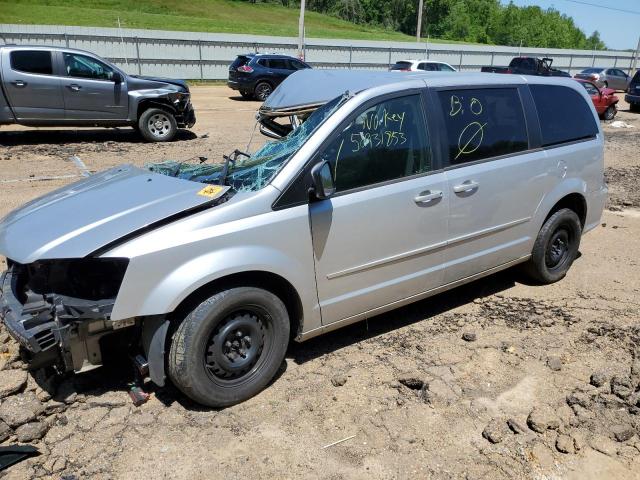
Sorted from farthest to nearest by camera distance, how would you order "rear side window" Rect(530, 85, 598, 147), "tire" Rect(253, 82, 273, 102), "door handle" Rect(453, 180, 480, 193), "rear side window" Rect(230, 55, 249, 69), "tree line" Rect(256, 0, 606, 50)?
"tree line" Rect(256, 0, 606, 50) → "rear side window" Rect(230, 55, 249, 69) → "tire" Rect(253, 82, 273, 102) → "rear side window" Rect(530, 85, 598, 147) → "door handle" Rect(453, 180, 480, 193)

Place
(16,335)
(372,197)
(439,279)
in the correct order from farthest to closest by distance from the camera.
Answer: (439,279) → (372,197) → (16,335)

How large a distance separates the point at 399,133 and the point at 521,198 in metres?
1.37

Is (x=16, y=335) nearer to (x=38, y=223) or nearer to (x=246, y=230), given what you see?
(x=38, y=223)

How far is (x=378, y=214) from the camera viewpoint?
3.61 m

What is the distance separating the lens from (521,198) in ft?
14.8

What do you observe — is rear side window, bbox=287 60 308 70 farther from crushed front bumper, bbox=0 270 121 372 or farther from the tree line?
the tree line

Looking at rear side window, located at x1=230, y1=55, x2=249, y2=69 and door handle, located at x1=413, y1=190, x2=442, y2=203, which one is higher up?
rear side window, located at x1=230, y1=55, x2=249, y2=69

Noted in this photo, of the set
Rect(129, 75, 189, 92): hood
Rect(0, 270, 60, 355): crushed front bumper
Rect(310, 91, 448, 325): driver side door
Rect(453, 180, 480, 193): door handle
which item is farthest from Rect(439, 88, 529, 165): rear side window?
Rect(129, 75, 189, 92): hood

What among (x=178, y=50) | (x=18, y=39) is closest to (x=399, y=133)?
(x=178, y=50)

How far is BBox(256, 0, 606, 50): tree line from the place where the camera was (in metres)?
96.4

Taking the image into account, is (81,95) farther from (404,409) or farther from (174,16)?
(174,16)

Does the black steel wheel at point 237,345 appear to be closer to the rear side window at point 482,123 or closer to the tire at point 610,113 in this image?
the rear side window at point 482,123

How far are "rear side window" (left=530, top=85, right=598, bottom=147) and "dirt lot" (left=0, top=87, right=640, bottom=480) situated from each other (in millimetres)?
1426

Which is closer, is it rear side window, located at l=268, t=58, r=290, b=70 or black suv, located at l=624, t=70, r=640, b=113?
rear side window, located at l=268, t=58, r=290, b=70
